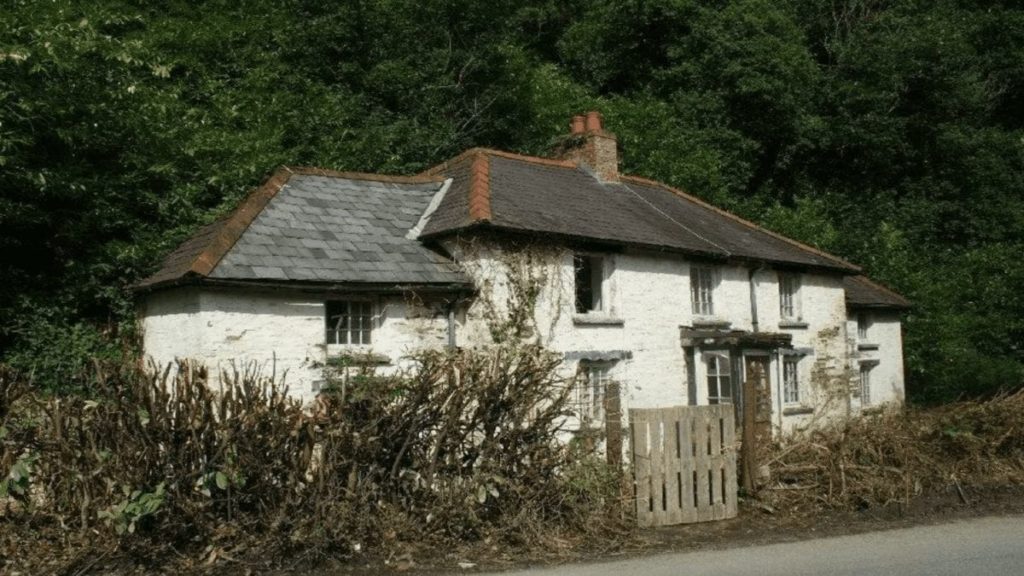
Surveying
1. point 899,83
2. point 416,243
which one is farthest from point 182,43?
point 899,83

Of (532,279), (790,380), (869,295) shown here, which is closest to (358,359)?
(532,279)

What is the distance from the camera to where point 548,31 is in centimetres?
4388

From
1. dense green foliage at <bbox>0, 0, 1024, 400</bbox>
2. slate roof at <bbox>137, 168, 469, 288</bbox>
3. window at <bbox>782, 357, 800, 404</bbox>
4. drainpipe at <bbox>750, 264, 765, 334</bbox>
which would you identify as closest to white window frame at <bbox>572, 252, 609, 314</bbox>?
slate roof at <bbox>137, 168, 469, 288</bbox>

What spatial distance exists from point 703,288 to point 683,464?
10212mm

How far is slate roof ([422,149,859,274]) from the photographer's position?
56.3 ft

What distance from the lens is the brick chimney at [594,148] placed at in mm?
22422

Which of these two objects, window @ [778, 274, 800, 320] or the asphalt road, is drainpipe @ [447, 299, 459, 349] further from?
window @ [778, 274, 800, 320]

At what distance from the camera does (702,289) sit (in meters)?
20.6

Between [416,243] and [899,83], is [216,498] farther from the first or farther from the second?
[899,83]

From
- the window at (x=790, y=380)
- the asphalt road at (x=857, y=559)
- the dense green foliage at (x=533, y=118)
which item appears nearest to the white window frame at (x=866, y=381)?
the dense green foliage at (x=533, y=118)

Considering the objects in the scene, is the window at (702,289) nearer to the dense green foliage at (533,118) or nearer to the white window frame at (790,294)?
the white window frame at (790,294)

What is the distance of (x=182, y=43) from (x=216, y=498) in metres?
20.7

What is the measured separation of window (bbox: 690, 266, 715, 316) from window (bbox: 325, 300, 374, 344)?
7.97 m

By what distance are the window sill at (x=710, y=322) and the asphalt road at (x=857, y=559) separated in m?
9.31
